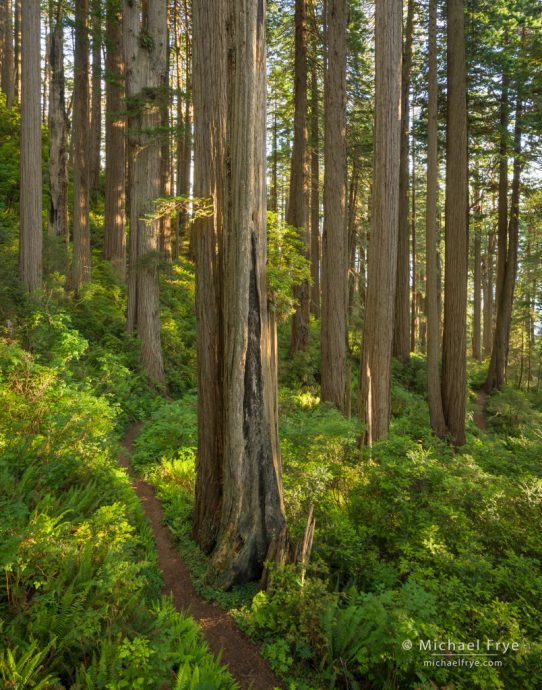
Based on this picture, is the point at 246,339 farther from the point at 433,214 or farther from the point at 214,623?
the point at 433,214

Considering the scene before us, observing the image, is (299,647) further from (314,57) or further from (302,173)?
(314,57)

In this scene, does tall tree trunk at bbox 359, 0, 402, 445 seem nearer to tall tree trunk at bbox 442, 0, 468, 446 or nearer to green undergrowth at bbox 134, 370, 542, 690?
green undergrowth at bbox 134, 370, 542, 690

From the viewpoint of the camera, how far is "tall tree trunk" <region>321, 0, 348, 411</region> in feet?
32.4

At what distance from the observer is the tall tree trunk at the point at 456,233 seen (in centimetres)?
1049

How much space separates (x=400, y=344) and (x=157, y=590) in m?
15.5

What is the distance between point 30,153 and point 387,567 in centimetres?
1161

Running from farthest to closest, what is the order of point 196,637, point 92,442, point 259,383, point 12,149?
point 12,149
point 92,442
point 259,383
point 196,637

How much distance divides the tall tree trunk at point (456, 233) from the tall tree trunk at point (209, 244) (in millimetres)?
7774

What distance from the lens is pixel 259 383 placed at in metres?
4.49

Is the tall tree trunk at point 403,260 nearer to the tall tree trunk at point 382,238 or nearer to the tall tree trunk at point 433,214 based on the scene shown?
the tall tree trunk at point 433,214

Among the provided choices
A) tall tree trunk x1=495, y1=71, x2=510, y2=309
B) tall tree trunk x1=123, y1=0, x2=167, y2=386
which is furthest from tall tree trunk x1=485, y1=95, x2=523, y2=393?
tall tree trunk x1=123, y1=0, x2=167, y2=386

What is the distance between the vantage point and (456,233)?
10.7 m

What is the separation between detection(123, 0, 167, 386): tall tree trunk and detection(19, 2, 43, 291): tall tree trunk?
6.96ft

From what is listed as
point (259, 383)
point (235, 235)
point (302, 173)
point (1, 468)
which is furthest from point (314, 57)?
point (1, 468)
